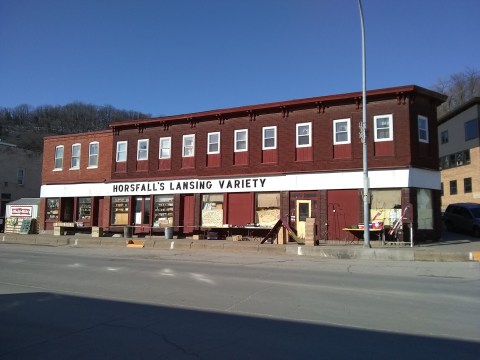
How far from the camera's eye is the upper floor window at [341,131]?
81.3 feet

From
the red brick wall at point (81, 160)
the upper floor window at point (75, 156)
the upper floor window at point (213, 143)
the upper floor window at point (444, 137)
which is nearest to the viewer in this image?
the upper floor window at point (213, 143)

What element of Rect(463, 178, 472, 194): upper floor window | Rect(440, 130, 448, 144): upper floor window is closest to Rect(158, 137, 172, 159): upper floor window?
Rect(463, 178, 472, 194): upper floor window

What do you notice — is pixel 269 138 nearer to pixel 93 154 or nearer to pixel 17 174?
pixel 93 154

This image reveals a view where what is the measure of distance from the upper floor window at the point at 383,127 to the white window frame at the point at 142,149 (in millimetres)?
15762

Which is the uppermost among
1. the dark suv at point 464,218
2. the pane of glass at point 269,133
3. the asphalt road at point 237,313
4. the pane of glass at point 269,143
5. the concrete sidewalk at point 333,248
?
the pane of glass at point 269,133

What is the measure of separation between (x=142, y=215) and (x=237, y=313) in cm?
2368

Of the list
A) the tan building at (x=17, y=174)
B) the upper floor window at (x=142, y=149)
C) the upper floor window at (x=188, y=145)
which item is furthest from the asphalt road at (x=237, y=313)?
the tan building at (x=17, y=174)

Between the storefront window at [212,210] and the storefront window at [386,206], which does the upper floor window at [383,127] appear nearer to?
the storefront window at [386,206]

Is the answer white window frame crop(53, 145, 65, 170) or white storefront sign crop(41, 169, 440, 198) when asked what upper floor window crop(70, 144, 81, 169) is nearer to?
white window frame crop(53, 145, 65, 170)

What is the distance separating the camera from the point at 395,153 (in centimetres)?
2336

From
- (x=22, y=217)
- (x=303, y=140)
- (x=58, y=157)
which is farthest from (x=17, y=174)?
(x=303, y=140)

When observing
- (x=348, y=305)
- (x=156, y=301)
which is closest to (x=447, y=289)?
(x=348, y=305)

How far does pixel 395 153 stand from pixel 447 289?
13.3 metres

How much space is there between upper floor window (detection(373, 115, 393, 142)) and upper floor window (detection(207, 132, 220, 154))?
32.7 feet
